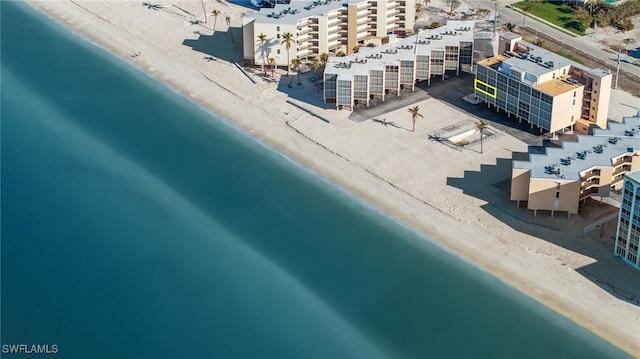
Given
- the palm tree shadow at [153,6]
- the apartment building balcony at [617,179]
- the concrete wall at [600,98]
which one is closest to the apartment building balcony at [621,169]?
the apartment building balcony at [617,179]

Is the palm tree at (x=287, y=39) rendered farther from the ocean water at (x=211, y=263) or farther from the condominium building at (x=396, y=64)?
the ocean water at (x=211, y=263)

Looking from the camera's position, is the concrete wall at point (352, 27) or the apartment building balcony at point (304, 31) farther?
the concrete wall at point (352, 27)

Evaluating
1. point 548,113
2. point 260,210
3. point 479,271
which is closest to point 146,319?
point 260,210

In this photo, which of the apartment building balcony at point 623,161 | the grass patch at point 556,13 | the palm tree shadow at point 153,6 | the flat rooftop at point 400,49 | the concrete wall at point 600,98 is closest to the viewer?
the apartment building balcony at point 623,161

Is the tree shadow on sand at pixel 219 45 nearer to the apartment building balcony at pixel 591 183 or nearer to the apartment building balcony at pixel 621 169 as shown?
the apartment building balcony at pixel 591 183

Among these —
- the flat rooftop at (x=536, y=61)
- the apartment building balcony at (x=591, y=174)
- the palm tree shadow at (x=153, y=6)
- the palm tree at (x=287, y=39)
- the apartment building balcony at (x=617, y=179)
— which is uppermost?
the flat rooftop at (x=536, y=61)

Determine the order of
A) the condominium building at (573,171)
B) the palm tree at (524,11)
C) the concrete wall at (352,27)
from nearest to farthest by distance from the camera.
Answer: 1. the condominium building at (573,171)
2. the concrete wall at (352,27)
3. the palm tree at (524,11)

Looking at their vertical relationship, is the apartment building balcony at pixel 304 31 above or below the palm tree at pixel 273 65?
above
